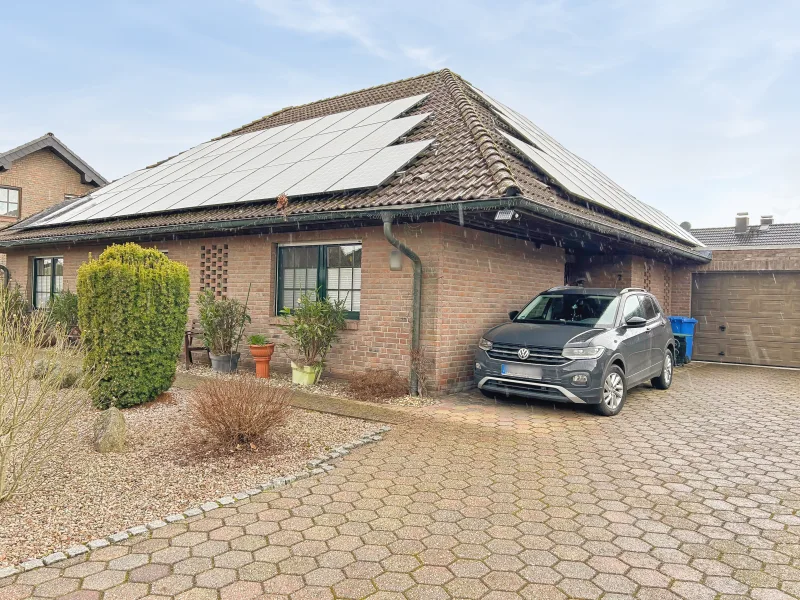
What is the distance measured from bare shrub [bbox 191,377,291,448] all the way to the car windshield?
15.0 feet

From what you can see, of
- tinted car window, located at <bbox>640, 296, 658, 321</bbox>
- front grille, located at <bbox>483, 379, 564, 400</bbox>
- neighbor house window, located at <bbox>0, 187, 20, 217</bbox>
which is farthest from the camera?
neighbor house window, located at <bbox>0, 187, 20, 217</bbox>

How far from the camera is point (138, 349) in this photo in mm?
6730

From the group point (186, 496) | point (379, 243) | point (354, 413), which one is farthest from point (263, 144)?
point (186, 496)

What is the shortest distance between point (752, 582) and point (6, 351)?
502 cm

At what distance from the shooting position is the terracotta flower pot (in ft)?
31.4

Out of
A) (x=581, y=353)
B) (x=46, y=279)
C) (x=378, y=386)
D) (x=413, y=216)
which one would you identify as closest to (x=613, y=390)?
(x=581, y=353)

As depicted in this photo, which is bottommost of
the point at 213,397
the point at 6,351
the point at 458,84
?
the point at 213,397

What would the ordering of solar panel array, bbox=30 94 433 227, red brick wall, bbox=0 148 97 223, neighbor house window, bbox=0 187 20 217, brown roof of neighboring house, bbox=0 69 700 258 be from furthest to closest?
1. red brick wall, bbox=0 148 97 223
2. neighbor house window, bbox=0 187 20 217
3. solar panel array, bbox=30 94 433 227
4. brown roof of neighboring house, bbox=0 69 700 258

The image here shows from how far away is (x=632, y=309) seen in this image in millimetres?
8516

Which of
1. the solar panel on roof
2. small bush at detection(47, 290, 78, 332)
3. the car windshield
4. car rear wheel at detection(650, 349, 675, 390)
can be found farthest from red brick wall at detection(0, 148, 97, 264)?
car rear wheel at detection(650, 349, 675, 390)

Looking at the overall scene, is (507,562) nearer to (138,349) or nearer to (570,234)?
(138,349)

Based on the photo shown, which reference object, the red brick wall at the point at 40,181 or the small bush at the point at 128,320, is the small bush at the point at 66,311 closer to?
the small bush at the point at 128,320

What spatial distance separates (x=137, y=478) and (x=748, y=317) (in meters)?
14.8

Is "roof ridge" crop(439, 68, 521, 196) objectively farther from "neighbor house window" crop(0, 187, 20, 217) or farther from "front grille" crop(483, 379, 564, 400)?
"neighbor house window" crop(0, 187, 20, 217)
